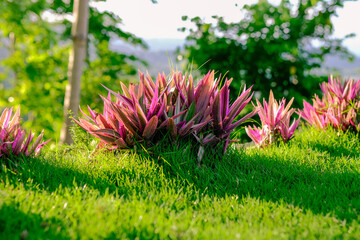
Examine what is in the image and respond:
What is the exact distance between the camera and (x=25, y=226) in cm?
203

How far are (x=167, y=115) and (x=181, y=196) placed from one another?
86 cm

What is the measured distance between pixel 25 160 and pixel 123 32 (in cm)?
855

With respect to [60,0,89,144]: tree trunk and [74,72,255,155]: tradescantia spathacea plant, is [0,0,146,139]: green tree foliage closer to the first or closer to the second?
[60,0,89,144]: tree trunk

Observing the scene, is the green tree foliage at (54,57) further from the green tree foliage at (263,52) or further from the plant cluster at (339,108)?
the plant cluster at (339,108)

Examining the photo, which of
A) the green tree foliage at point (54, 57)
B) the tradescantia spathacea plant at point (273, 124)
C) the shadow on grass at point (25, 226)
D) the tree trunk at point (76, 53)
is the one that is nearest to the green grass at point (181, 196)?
the shadow on grass at point (25, 226)

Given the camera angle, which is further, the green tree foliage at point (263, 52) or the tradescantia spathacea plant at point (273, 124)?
the green tree foliage at point (263, 52)

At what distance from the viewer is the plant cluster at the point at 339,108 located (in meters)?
4.37

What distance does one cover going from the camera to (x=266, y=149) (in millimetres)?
3818

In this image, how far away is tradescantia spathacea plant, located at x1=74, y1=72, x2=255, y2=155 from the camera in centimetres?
303

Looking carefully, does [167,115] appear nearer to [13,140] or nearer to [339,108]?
[13,140]

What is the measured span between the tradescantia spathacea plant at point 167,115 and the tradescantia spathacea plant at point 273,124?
0.85 m

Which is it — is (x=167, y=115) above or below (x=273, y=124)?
above

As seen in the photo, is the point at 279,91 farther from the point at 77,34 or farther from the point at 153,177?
the point at 153,177

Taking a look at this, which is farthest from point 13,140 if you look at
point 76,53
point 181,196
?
point 76,53
